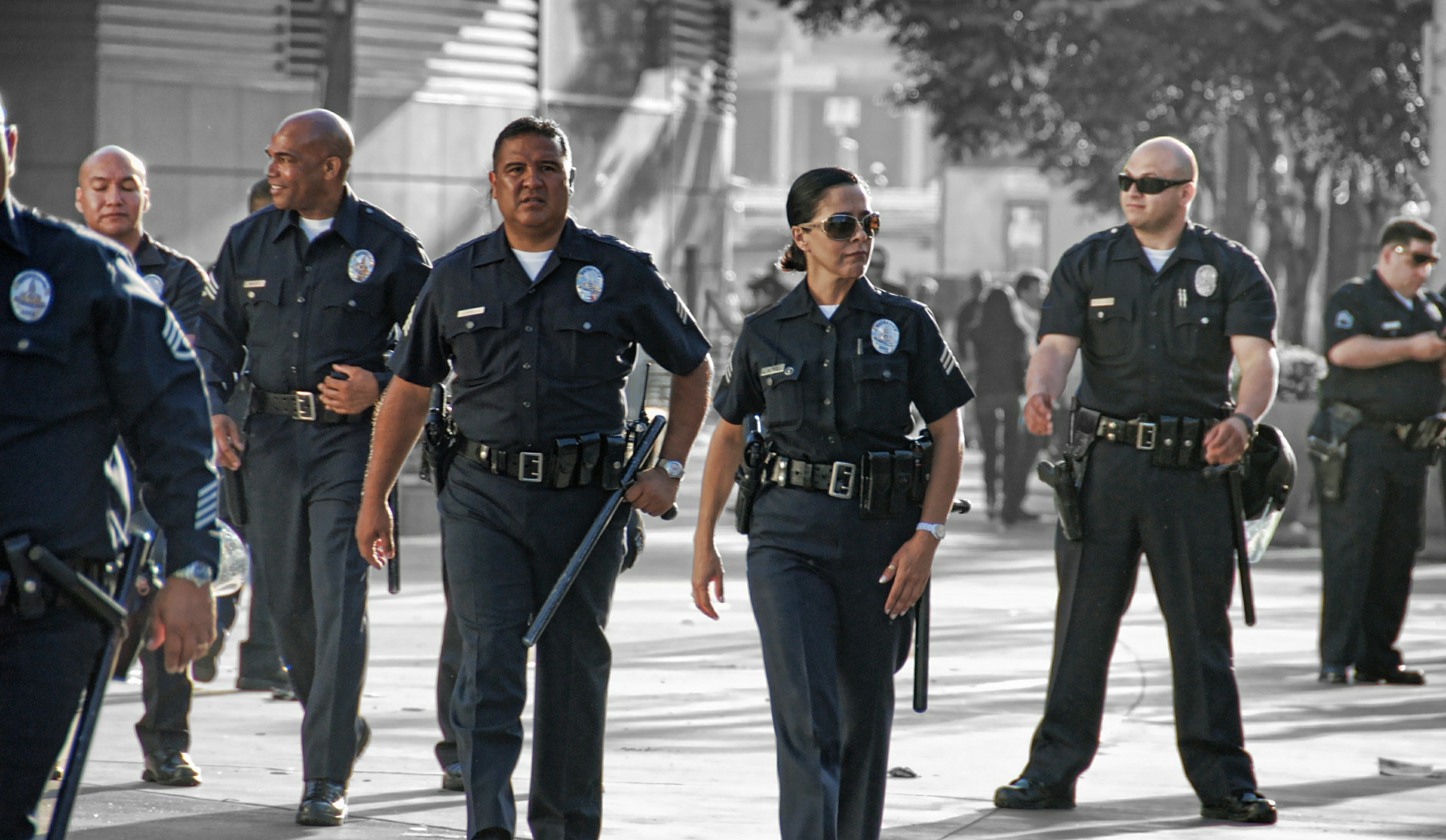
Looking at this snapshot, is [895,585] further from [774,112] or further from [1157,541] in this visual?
[774,112]

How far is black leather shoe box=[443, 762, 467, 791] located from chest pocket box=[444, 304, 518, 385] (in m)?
1.70

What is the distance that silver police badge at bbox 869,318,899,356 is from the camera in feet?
17.0

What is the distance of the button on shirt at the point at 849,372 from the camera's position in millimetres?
5184

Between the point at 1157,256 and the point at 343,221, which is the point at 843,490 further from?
the point at 343,221

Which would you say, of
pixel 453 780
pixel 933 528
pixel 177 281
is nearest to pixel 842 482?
pixel 933 528

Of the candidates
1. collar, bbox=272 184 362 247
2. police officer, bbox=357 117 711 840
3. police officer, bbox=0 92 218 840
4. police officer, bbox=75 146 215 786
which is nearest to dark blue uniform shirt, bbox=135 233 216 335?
police officer, bbox=75 146 215 786

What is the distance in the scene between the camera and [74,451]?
12.0 feet

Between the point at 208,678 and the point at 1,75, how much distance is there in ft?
28.9

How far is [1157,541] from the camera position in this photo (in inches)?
251

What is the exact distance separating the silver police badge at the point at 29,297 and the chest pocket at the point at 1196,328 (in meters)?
3.77

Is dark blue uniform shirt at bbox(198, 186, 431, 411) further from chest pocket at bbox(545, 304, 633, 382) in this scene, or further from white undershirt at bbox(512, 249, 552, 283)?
chest pocket at bbox(545, 304, 633, 382)

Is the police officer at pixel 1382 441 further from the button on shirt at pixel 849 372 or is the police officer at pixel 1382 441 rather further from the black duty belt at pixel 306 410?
the black duty belt at pixel 306 410

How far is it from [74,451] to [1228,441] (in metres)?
3.61

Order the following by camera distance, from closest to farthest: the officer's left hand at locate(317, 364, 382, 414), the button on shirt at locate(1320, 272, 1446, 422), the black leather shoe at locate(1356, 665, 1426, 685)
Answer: the officer's left hand at locate(317, 364, 382, 414) → the black leather shoe at locate(1356, 665, 1426, 685) → the button on shirt at locate(1320, 272, 1446, 422)
